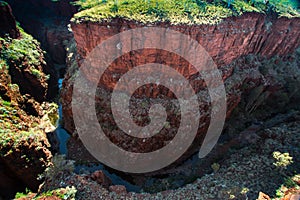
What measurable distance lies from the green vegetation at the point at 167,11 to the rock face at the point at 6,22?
22.4 ft

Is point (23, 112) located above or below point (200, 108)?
below

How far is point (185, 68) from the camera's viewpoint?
14.0 meters

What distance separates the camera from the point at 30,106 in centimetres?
1549

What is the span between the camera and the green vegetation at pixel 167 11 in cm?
1300

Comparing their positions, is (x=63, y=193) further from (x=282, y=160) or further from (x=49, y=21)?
(x=49, y=21)

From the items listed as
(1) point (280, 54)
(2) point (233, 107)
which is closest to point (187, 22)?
(2) point (233, 107)

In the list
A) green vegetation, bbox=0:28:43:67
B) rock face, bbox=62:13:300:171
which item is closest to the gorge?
rock face, bbox=62:13:300:171

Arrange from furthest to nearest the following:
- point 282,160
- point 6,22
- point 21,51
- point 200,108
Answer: point 6,22, point 21,51, point 200,108, point 282,160

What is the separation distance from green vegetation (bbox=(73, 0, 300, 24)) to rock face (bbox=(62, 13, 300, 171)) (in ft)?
1.51

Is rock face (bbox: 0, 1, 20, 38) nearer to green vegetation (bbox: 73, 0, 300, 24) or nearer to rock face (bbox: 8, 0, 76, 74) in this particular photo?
rock face (bbox: 8, 0, 76, 74)

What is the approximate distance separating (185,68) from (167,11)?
12.3 ft

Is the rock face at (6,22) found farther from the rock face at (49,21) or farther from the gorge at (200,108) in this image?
the rock face at (49,21)

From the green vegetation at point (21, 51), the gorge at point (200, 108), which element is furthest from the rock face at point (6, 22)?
the green vegetation at point (21, 51)

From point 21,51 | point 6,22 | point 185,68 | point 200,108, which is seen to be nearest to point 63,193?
point 200,108
